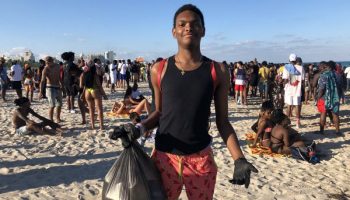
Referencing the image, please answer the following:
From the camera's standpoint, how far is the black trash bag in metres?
2.05

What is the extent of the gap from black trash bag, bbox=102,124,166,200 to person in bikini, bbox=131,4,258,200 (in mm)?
98

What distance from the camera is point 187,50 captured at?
7.22ft

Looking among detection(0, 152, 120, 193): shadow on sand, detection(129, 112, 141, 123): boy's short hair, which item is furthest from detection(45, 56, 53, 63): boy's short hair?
detection(129, 112, 141, 123): boy's short hair

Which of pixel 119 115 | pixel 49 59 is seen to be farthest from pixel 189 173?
pixel 119 115

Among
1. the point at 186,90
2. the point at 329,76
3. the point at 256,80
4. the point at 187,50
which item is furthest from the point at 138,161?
the point at 256,80

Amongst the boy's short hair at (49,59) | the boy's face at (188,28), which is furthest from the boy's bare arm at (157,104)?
Answer: the boy's short hair at (49,59)

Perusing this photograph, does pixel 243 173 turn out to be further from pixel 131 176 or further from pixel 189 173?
pixel 131 176

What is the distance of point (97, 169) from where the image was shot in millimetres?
6070

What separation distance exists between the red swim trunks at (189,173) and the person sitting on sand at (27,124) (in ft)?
22.4

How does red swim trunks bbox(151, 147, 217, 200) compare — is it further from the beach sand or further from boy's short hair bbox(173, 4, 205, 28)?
the beach sand

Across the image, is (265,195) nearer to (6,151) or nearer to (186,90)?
(186,90)

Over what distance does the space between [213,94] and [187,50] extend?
307mm

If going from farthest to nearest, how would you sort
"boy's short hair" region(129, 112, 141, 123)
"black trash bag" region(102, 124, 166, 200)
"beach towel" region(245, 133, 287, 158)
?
"beach towel" region(245, 133, 287, 158) < "boy's short hair" region(129, 112, 141, 123) < "black trash bag" region(102, 124, 166, 200)

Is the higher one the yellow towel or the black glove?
the black glove
